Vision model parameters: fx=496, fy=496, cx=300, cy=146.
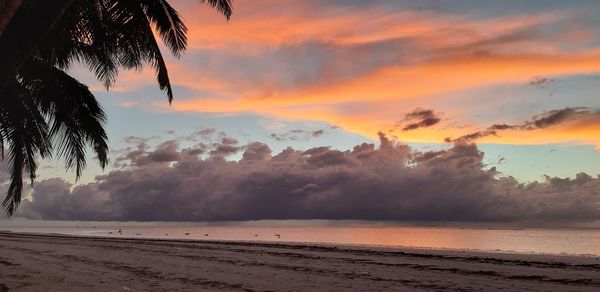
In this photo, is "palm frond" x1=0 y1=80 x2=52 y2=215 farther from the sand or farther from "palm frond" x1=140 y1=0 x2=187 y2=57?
"palm frond" x1=140 y1=0 x2=187 y2=57

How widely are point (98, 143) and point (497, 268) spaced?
43.8ft

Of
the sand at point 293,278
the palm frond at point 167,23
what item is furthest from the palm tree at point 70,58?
the sand at point 293,278

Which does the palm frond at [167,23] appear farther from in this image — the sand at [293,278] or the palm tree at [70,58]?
the sand at [293,278]

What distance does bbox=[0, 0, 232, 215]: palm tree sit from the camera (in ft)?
30.1

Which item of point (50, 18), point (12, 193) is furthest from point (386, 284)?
point (12, 193)

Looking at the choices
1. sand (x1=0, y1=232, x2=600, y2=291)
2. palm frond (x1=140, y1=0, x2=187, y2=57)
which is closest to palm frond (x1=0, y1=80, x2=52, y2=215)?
sand (x1=0, y1=232, x2=600, y2=291)

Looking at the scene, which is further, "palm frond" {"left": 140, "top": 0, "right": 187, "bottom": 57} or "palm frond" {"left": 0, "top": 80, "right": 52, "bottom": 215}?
"palm frond" {"left": 0, "top": 80, "right": 52, "bottom": 215}

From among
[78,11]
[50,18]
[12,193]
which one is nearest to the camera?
[50,18]

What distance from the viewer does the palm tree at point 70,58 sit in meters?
9.16

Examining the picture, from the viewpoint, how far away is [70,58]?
1341cm

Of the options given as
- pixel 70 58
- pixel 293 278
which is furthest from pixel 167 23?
pixel 293 278

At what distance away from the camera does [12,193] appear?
18.5 meters

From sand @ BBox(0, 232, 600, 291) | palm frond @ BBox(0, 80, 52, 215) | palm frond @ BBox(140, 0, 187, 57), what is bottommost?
sand @ BBox(0, 232, 600, 291)

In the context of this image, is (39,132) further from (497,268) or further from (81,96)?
(497,268)
